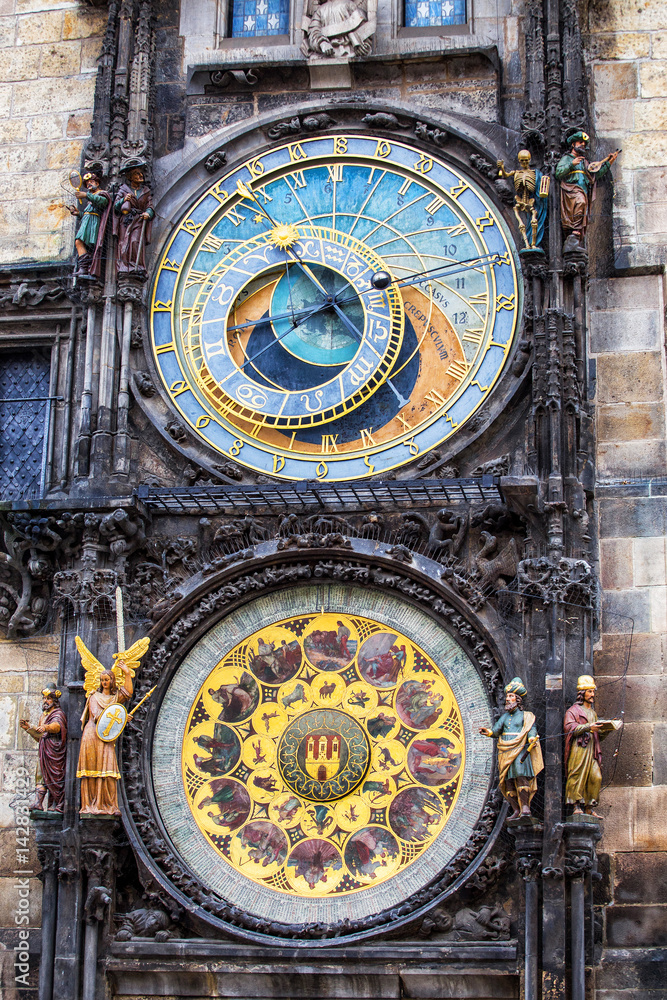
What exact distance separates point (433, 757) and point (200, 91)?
5.73 metres

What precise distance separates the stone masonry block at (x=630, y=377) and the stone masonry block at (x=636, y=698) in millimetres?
2082

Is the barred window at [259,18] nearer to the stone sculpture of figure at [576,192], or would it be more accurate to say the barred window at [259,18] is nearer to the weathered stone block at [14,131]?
the weathered stone block at [14,131]

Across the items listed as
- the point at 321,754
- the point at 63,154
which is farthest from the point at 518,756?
the point at 63,154

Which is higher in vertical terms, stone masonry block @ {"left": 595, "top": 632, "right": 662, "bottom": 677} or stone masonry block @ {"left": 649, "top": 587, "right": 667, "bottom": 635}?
stone masonry block @ {"left": 649, "top": 587, "right": 667, "bottom": 635}

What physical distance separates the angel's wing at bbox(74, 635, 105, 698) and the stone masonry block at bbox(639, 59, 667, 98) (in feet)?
19.8

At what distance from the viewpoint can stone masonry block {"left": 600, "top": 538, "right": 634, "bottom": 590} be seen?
41.4 feet

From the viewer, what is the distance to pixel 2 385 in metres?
14.2

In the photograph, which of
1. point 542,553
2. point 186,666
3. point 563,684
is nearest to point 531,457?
point 542,553

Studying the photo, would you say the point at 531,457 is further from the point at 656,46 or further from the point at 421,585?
the point at 656,46

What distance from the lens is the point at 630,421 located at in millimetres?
12938

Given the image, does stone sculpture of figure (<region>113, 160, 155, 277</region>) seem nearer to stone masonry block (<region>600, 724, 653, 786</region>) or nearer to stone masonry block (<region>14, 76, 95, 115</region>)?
stone masonry block (<region>14, 76, 95, 115</region>)

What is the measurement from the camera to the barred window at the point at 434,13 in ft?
46.3

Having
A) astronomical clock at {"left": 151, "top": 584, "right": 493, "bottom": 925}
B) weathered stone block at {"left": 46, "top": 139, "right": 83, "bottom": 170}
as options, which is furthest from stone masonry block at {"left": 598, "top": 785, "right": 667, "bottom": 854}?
weathered stone block at {"left": 46, "top": 139, "right": 83, "bottom": 170}

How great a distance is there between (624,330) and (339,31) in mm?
3321
